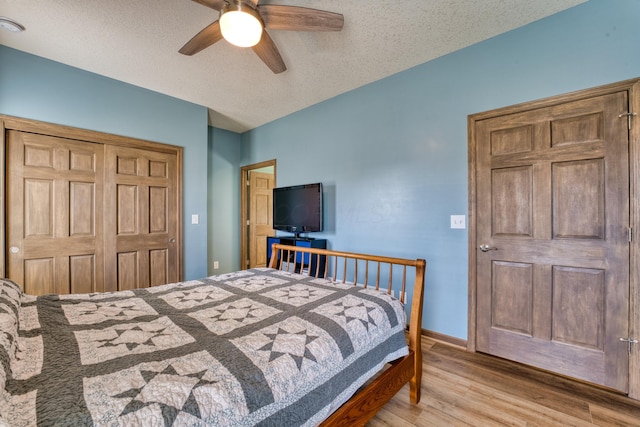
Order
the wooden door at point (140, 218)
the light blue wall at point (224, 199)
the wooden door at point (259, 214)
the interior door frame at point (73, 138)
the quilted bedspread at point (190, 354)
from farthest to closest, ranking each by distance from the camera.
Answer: the wooden door at point (259, 214)
the light blue wall at point (224, 199)
the wooden door at point (140, 218)
the interior door frame at point (73, 138)
the quilted bedspread at point (190, 354)

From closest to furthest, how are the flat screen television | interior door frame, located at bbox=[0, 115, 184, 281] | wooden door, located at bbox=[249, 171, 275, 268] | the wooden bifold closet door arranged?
interior door frame, located at bbox=[0, 115, 184, 281] → the wooden bifold closet door → the flat screen television → wooden door, located at bbox=[249, 171, 275, 268]

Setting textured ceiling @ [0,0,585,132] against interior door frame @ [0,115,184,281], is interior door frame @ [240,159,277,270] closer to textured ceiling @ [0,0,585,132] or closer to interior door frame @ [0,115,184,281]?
interior door frame @ [0,115,184,281]

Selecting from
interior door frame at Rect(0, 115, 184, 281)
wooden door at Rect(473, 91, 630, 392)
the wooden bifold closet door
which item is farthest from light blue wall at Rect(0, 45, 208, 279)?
wooden door at Rect(473, 91, 630, 392)

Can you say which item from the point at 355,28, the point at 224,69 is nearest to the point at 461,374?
the point at 355,28

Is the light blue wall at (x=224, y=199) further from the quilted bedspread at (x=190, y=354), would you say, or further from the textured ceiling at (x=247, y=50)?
the quilted bedspread at (x=190, y=354)

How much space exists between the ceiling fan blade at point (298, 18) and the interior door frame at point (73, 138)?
2192 millimetres

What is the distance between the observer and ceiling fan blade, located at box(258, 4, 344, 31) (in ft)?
5.03

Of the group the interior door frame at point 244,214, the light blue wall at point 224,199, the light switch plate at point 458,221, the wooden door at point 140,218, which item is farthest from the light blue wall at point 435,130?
the wooden door at point 140,218

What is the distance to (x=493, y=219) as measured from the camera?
215 centimetres

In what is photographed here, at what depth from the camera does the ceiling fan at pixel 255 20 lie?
1.46 metres

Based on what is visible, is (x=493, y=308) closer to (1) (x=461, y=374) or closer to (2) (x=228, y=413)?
(1) (x=461, y=374)

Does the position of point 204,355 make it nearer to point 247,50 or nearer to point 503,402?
point 503,402

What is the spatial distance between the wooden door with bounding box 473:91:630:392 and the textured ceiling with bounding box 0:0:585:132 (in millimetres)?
804

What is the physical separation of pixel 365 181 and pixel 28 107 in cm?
325
